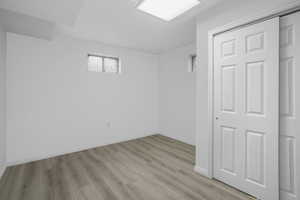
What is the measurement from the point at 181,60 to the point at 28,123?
3828 mm

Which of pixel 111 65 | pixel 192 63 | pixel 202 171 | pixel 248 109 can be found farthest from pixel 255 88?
pixel 111 65

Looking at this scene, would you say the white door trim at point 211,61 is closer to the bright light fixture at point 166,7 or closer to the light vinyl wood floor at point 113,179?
the light vinyl wood floor at point 113,179

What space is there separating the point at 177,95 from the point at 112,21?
250 centimetres

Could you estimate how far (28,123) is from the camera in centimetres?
258

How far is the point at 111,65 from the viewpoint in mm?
3729

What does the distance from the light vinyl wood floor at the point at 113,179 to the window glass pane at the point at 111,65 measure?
216 centimetres

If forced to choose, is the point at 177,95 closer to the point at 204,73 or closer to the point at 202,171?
the point at 204,73

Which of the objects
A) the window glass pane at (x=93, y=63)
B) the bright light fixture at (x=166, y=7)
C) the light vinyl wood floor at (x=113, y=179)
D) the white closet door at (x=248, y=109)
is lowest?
the light vinyl wood floor at (x=113, y=179)

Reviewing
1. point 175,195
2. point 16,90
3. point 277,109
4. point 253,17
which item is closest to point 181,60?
point 253,17

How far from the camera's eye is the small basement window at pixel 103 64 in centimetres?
343

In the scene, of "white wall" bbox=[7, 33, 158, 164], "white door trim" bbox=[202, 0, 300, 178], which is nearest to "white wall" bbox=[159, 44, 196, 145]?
"white wall" bbox=[7, 33, 158, 164]

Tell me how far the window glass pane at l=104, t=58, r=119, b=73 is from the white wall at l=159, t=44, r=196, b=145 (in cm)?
146

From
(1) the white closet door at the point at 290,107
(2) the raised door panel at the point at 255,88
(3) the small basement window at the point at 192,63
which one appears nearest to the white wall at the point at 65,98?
(3) the small basement window at the point at 192,63

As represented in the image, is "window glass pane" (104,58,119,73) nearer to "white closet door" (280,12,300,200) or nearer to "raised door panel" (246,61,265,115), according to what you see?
"raised door panel" (246,61,265,115)
